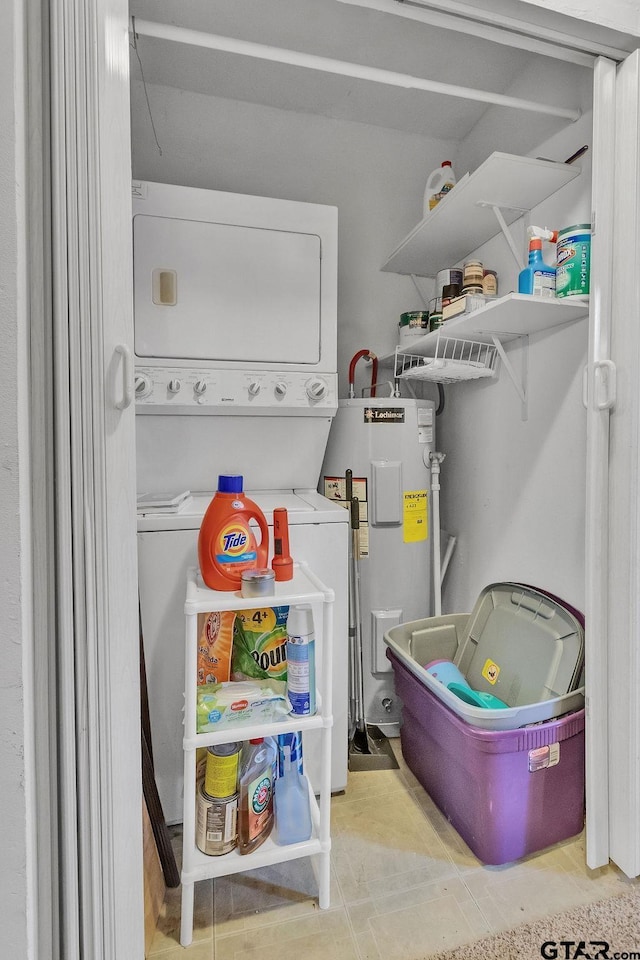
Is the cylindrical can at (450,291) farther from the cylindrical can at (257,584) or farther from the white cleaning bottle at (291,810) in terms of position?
the white cleaning bottle at (291,810)

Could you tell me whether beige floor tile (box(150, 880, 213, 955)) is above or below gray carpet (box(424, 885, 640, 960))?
below

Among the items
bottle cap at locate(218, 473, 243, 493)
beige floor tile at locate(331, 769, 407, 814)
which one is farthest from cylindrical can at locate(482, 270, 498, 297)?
beige floor tile at locate(331, 769, 407, 814)

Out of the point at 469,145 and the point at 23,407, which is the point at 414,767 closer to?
the point at 23,407

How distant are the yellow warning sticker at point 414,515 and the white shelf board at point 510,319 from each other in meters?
0.62

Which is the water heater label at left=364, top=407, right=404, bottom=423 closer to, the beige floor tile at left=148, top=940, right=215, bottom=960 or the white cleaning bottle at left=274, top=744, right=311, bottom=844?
the white cleaning bottle at left=274, top=744, right=311, bottom=844

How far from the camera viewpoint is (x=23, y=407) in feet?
2.54

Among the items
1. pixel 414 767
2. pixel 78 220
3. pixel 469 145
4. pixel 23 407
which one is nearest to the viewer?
pixel 23 407

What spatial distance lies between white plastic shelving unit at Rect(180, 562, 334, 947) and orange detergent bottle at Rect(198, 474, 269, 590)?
0.15 feet

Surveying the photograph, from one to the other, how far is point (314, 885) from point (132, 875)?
0.56 m

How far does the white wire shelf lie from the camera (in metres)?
1.79

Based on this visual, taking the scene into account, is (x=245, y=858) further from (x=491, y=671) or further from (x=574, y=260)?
(x=574, y=260)

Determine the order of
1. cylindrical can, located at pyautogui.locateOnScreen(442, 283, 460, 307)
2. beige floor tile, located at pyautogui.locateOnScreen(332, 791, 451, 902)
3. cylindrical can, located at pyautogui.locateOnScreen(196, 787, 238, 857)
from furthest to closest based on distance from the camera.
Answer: cylindrical can, located at pyautogui.locateOnScreen(442, 283, 460, 307)
beige floor tile, located at pyautogui.locateOnScreen(332, 791, 451, 902)
cylindrical can, located at pyautogui.locateOnScreen(196, 787, 238, 857)

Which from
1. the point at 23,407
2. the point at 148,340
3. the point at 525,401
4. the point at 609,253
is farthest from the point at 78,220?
the point at 525,401

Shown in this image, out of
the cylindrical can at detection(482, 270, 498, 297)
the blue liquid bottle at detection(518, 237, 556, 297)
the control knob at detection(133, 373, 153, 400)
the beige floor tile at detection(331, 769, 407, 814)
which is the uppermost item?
the cylindrical can at detection(482, 270, 498, 297)
